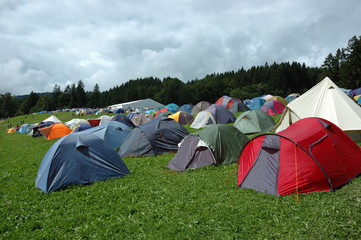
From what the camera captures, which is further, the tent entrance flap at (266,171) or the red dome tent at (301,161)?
the tent entrance flap at (266,171)

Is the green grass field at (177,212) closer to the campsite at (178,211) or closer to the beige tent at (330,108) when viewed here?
the campsite at (178,211)

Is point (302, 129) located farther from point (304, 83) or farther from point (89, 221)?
point (304, 83)

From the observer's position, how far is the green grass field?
494cm

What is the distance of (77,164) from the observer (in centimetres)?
880

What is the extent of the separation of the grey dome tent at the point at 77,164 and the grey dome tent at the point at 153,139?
367cm

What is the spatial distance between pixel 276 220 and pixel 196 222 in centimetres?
186

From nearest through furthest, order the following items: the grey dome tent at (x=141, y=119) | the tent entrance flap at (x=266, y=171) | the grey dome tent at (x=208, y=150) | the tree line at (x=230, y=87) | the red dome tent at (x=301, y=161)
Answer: the red dome tent at (x=301, y=161) < the tent entrance flap at (x=266, y=171) < the grey dome tent at (x=208, y=150) < the grey dome tent at (x=141, y=119) < the tree line at (x=230, y=87)

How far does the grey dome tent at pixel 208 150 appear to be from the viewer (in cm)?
1018

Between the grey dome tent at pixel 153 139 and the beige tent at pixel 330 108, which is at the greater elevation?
the beige tent at pixel 330 108

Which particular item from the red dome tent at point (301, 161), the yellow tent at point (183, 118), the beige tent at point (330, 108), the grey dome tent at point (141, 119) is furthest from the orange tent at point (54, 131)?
the red dome tent at point (301, 161)

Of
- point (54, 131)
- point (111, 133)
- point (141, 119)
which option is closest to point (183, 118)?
point (141, 119)

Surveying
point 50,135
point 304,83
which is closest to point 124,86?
point 304,83

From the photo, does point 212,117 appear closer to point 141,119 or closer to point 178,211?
point 141,119

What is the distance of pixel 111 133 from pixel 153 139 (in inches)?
181
